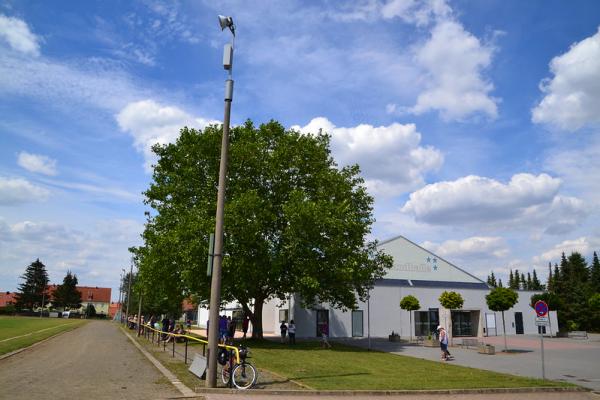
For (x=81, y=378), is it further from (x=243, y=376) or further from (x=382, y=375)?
(x=382, y=375)

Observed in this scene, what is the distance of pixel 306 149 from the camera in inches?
1126

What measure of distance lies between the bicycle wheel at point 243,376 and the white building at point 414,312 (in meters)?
25.8

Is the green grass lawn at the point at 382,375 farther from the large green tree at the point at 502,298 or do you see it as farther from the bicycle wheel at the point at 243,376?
the large green tree at the point at 502,298

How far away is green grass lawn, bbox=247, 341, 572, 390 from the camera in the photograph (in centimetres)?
1266

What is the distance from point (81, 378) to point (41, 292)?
10275 centimetres

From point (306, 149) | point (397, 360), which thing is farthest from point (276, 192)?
point (397, 360)

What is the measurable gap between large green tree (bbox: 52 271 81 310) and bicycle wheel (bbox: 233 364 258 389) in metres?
109

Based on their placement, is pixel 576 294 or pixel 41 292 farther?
pixel 41 292

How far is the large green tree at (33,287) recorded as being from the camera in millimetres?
98375

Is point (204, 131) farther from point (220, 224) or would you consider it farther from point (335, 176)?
point (220, 224)

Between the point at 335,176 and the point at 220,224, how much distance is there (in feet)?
57.8

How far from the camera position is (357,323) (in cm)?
4044

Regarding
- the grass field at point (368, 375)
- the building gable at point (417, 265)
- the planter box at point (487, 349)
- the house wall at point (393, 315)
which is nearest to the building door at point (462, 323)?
the house wall at point (393, 315)

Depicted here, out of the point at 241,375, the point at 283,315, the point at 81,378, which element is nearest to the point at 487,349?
the point at 241,375
